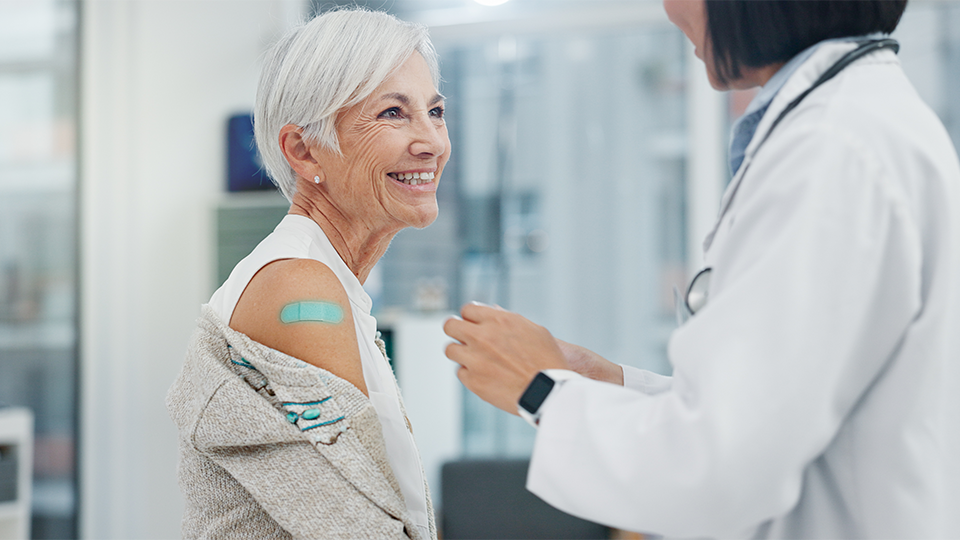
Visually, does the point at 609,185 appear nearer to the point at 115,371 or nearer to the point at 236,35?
the point at 236,35

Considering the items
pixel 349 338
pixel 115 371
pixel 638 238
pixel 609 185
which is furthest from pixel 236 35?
pixel 349 338

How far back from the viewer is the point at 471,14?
3562 millimetres

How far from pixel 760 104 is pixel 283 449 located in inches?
27.4

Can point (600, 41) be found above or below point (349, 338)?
above

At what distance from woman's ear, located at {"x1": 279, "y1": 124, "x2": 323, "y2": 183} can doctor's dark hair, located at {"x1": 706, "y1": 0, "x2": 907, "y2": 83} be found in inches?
22.9

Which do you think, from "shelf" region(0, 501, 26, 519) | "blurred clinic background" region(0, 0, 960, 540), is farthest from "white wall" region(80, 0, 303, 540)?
"shelf" region(0, 501, 26, 519)

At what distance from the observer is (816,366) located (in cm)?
64

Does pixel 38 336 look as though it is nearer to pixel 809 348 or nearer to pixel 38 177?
pixel 38 177

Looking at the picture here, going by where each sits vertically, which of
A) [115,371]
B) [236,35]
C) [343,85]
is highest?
[236,35]

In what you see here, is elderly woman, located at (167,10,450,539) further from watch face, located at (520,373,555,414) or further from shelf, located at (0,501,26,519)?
shelf, located at (0,501,26,519)

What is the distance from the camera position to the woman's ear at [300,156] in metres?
A: 1.08

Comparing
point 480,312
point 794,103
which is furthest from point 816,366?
point 480,312

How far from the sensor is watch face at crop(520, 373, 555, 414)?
79 cm

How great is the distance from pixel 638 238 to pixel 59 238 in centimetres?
251
